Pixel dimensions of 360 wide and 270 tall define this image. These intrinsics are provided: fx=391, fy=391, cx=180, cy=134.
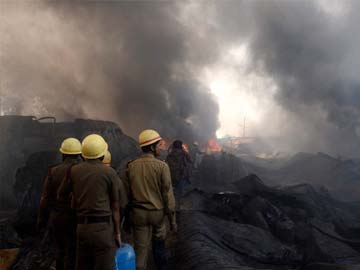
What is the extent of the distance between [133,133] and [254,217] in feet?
73.5

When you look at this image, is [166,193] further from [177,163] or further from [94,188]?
[177,163]

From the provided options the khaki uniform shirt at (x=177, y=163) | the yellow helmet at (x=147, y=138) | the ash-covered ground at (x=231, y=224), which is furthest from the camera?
the khaki uniform shirt at (x=177, y=163)

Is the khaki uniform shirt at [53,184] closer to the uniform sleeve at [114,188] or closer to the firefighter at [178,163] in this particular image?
the uniform sleeve at [114,188]

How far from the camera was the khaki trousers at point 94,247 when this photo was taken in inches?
134

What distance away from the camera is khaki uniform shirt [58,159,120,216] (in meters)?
3.45

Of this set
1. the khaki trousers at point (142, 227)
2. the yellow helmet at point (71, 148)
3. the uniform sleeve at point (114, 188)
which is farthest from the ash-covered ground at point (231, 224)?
the yellow helmet at point (71, 148)

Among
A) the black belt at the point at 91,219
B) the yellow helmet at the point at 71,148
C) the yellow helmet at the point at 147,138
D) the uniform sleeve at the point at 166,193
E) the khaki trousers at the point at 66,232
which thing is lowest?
the khaki trousers at the point at 66,232

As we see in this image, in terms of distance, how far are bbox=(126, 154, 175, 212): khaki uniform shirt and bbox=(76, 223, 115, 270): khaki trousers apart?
2.41 ft

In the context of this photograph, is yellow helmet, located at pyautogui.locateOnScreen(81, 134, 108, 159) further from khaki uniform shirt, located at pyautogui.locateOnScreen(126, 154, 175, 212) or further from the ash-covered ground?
the ash-covered ground

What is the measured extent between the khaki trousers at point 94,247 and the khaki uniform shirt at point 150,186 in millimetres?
735

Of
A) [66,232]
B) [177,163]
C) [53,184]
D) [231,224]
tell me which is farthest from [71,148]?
[177,163]

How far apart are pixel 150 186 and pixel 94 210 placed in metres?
0.89

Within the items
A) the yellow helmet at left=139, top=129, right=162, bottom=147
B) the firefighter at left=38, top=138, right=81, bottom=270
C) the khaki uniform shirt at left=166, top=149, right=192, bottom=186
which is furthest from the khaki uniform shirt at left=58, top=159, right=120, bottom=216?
the khaki uniform shirt at left=166, top=149, right=192, bottom=186

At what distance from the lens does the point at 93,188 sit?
3457 mm
